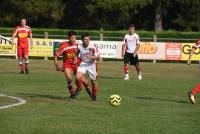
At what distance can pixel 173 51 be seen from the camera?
37625 mm

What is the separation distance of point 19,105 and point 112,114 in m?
2.51

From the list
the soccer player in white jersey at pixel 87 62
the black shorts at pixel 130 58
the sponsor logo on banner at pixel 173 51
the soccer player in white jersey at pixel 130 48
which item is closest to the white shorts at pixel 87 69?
the soccer player in white jersey at pixel 87 62

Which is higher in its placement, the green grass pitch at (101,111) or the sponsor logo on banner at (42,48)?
the sponsor logo on banner at (42,48)

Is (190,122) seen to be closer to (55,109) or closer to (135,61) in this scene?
(55,109)

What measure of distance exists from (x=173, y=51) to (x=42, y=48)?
305 inches

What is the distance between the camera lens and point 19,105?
14.6m

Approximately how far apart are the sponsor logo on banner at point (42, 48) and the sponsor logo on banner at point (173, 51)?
6802 mm

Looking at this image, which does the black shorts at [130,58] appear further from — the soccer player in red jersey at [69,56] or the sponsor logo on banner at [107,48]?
the sponsor logo on banner at [107,48]

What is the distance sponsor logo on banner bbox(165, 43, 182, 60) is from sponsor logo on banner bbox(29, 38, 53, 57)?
680 centimetres

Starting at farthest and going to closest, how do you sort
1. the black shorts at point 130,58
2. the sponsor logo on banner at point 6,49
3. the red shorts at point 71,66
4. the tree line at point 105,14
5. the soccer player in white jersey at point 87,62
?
1. the tree line at point 105,14
2. the sponsor logo on banner at point 6,49
3. the black shorts at point 130,58
4. the red shorts at point 71,66
5. the soccer player in white jersey at point 87,62

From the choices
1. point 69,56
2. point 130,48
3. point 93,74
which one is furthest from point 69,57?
point 130,48

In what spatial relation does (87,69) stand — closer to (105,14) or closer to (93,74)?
(93,74)

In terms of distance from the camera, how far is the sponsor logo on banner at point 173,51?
3744 centimetres

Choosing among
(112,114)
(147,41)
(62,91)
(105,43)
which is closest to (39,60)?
(105,43)
